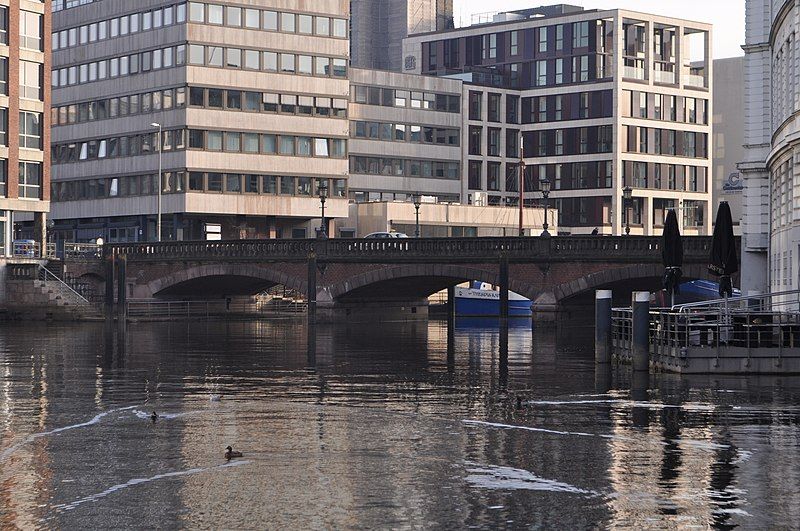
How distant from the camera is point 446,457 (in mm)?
24344

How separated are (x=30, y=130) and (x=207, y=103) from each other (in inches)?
822

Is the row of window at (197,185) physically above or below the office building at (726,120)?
below

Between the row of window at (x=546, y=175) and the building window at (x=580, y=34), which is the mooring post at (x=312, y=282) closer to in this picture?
the row of window at (x=546, y=175)

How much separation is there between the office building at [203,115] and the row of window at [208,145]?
0.09 metres

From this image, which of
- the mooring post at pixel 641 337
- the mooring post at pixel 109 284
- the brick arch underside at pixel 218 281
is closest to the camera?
the mooring post at pixel 641 337

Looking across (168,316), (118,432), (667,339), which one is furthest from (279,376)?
(168,316)

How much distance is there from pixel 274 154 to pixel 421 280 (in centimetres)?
2798

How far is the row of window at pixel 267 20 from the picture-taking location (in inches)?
4299

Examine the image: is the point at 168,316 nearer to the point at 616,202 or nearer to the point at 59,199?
the point at 59,199

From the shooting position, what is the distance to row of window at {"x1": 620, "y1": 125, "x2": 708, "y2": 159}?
136 m

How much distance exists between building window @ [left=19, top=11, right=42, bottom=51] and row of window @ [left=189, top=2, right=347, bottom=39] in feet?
60.2

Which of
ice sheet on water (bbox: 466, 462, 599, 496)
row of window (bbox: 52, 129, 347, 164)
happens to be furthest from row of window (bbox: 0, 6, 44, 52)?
ice sheet on water (bbox: 466, 462, 599, 496)

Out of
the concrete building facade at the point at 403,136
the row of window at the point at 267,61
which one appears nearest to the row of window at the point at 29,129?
the row of window at the point at 267,61

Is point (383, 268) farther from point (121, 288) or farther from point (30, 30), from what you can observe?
point (30, 30)
